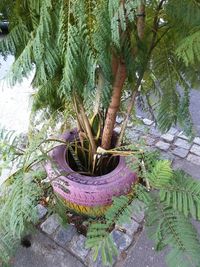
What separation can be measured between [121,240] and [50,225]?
0.37 meters

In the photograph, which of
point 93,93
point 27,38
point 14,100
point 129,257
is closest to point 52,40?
point 27,38

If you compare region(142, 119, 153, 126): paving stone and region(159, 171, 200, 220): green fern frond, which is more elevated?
region(159, 171, 200, 220): green fern frond

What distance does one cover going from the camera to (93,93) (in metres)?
1.03

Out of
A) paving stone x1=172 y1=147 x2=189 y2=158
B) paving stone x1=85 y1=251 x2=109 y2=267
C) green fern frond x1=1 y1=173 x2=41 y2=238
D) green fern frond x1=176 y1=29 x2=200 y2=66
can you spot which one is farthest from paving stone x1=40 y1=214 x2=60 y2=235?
green fern frond x1=176 y1=29 x2=200 y2=66

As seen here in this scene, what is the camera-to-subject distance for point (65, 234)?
150cm

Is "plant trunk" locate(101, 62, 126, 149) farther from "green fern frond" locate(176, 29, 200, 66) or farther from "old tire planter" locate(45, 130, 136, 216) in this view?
"green fern frond" locate(176, 29, 200, 66)

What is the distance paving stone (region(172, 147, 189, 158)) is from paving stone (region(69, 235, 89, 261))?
83 cm

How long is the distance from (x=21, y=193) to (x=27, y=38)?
1.65 ft

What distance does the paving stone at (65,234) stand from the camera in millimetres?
1477

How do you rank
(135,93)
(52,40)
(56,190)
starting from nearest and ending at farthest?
(52,40), (135,93), (56,190)

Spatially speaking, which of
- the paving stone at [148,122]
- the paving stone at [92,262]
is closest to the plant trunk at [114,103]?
the paving stone at [92,262]

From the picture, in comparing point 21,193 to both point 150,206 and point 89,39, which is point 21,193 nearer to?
point 150,206

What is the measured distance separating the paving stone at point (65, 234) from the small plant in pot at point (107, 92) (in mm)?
134

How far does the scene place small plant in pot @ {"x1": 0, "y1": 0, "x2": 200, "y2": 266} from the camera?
2.59ft
